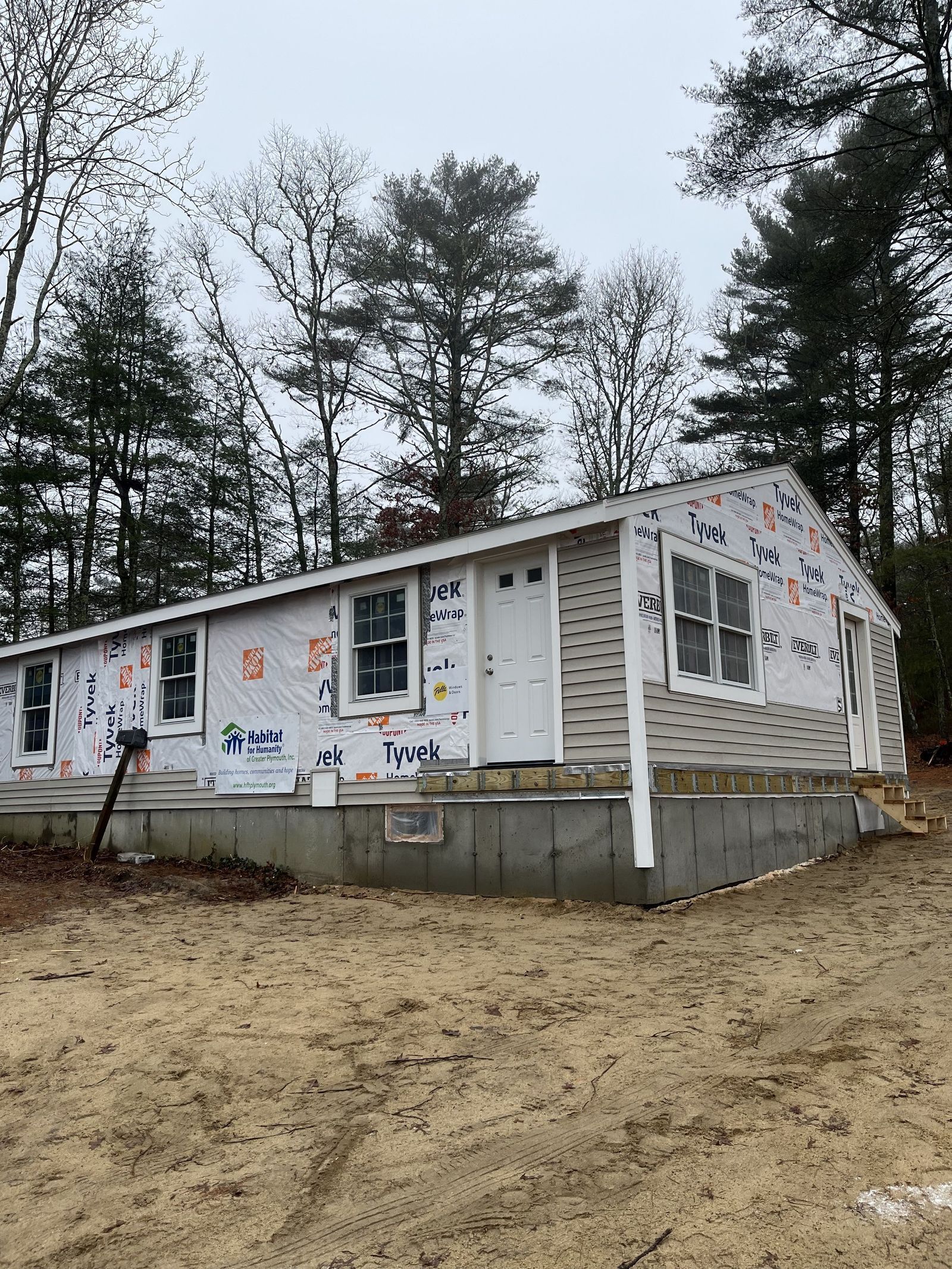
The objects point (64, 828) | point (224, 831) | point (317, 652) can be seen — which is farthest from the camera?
point (64, 828)

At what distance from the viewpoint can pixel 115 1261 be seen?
288 centimetres

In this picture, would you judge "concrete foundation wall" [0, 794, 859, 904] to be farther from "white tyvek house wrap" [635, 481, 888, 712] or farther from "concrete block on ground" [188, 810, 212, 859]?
"white tyvek house wrap" [635, 481, 888, 712]

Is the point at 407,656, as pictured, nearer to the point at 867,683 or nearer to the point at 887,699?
the point at 867,683

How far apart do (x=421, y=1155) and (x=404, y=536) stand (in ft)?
65.4

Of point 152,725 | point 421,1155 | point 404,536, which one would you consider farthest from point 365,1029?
point 404,536

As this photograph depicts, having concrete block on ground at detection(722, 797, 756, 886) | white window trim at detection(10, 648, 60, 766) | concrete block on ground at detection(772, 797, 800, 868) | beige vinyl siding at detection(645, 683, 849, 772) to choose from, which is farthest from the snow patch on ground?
white window trim at detection(10, 648, 60, 766)

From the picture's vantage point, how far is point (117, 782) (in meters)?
11.9

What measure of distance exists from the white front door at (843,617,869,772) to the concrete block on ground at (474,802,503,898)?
633 centimetres

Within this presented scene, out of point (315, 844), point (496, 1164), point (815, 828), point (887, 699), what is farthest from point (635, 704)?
point (887, 699)

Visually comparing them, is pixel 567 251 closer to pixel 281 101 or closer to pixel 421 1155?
pixel 281 101

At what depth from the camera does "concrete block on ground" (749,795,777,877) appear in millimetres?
10047

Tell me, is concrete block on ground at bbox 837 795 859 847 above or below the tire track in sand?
above

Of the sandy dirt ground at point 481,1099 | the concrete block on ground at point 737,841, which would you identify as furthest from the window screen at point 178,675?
the concrete block on ground at point 737,841

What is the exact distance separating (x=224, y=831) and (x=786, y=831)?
6537 millimetres
